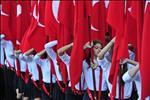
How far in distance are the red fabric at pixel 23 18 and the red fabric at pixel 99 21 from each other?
1856 mm

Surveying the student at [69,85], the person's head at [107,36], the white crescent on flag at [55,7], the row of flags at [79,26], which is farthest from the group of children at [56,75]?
the white crescent on flag at [55,7]

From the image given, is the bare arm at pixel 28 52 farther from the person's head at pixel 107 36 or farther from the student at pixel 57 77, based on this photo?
the person's head at pixel 107 36

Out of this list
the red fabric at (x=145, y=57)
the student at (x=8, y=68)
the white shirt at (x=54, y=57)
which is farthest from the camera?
the student at (x=8, y=68)

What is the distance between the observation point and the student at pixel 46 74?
554 cm

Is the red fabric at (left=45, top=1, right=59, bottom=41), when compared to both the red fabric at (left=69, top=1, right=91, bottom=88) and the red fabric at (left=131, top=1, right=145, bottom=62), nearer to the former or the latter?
the red fabric at (left=69, top=1, right=91, bottom=88)

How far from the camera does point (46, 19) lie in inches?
205

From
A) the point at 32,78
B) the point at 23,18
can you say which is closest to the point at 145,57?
the point at 32,78

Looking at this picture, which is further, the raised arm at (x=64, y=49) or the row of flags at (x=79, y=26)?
the raised arm at (x=64, y=49)

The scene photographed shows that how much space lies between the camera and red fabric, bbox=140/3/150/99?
3488mm

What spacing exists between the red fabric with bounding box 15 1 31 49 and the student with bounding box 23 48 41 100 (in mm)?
476

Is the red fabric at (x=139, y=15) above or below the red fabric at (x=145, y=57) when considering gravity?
above

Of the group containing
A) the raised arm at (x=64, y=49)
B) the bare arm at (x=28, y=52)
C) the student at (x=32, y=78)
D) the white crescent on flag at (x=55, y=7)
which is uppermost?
the white crescent on flag at (x=55, y=7)

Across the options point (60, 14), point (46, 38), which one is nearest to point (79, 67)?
point (60, 14)

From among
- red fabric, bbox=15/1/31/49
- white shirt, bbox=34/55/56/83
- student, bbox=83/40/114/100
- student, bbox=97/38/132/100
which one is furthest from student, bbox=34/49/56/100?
student, bbox=97/38/132/100
